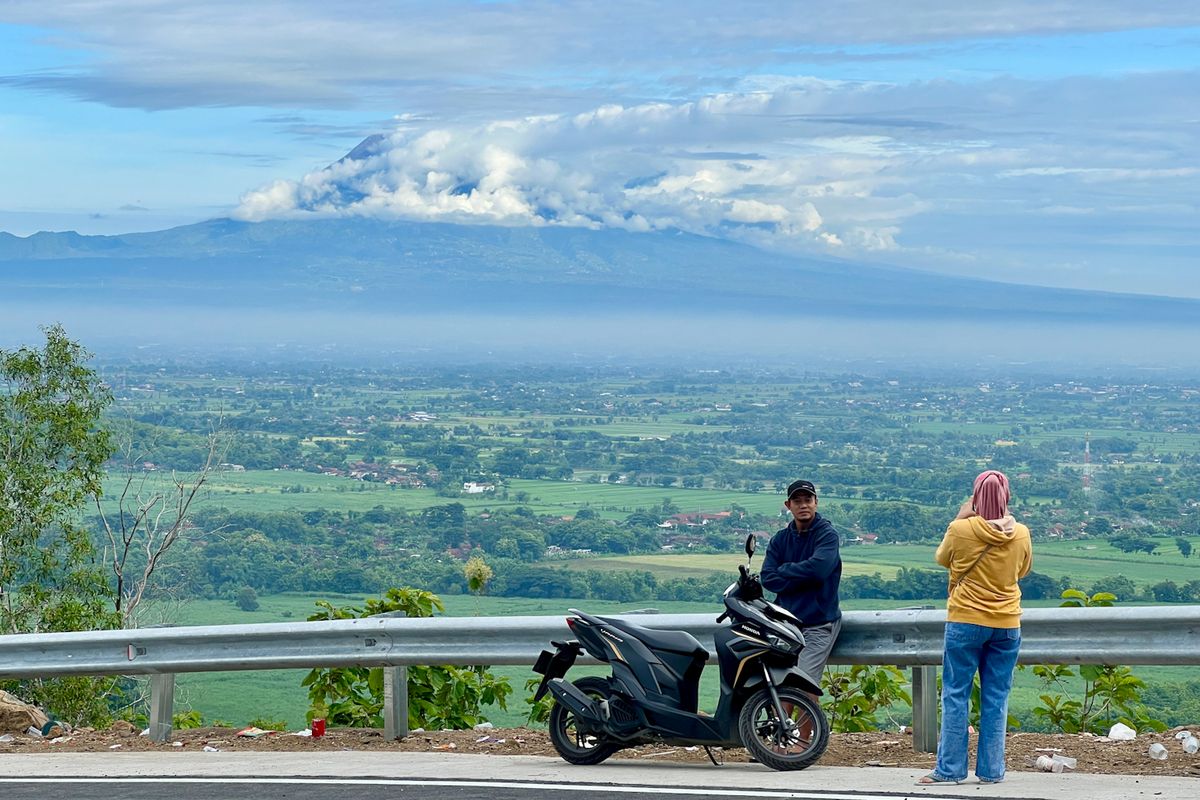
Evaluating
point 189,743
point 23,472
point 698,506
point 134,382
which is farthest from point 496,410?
point 189,743

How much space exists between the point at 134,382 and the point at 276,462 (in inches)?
2186

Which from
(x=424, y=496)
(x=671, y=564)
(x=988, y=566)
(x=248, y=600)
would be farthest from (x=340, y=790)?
(x=424, y=496)

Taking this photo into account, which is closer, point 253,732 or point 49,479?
point 253,732

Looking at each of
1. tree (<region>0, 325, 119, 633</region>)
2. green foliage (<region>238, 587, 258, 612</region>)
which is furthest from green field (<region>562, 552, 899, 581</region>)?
tree (<region>0, 325, 119, 633</region>)

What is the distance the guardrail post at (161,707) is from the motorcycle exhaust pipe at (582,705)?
10.3 ft

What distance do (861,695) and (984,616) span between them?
200 centimetres

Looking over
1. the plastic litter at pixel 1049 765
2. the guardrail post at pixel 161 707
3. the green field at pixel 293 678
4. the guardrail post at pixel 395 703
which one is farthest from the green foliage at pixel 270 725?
the plastic litter at pixel 1049 765

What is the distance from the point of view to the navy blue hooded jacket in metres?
8.65

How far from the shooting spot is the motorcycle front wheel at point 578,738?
862cm

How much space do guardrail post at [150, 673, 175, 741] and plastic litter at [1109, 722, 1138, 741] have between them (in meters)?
5.98

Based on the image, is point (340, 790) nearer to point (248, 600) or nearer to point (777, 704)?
point (777, 704)

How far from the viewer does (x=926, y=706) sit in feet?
28.5

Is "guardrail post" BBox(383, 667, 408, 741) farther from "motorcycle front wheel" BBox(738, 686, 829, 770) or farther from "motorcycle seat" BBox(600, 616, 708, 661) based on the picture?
"motorcycle front wheel" BBox(738, 686, 829, 770)

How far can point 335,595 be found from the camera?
43.8 meters
